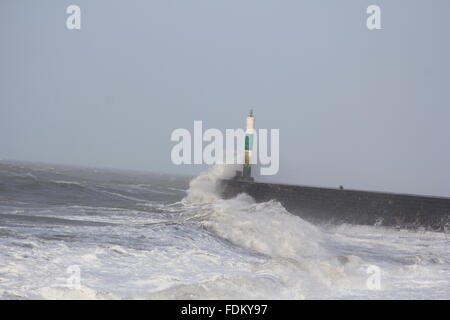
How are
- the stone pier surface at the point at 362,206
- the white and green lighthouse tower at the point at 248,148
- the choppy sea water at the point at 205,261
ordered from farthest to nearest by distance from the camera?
the white and green lighthouse tower at the point at 248,148 < the stone pier surface at the point at 362,206 < the choppy sea water at the point at 205,261

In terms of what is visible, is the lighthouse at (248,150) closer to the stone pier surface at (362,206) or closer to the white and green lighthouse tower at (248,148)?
the white and green lighthouse tower at (248,148)

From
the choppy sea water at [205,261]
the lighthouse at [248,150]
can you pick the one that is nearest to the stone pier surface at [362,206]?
the choppy sea water at [205,261]

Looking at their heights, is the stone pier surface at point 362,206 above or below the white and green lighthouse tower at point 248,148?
below

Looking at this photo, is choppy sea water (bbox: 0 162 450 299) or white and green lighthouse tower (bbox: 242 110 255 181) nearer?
choppy sea water (bbox: 0 162 450 299)

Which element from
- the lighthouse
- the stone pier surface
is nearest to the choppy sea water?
the stone pier surface

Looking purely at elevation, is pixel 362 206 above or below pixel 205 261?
below

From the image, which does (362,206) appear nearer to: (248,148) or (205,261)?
(248,148)

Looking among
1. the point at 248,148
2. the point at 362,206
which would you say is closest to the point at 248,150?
the point at 248,148

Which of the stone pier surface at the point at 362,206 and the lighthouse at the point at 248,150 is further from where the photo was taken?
the lighthouse at the point at 248,150

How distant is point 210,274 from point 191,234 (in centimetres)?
391

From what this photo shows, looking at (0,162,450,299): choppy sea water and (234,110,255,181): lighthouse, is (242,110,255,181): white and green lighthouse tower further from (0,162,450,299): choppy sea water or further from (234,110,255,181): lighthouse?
(0,162,450,299): choppy sea water

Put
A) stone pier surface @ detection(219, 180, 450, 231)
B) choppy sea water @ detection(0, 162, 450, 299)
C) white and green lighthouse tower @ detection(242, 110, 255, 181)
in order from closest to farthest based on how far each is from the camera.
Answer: choppy sea water @ detection(0, 162, 450, 299) < stone pier surface @ detection(219, 180, 450, 231) < white and green lighthouse tower @ detection(242, 110, 255, 181)

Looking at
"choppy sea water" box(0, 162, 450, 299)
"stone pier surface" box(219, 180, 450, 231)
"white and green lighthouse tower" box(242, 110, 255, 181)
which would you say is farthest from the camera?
"white and green lighthouse tower" box(242, 110, 255, 181)
